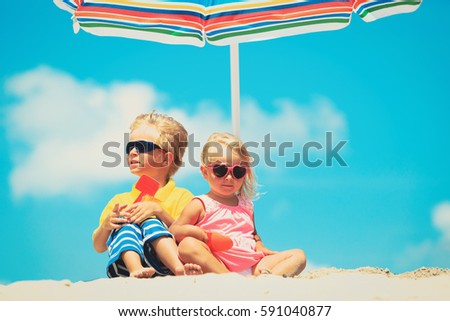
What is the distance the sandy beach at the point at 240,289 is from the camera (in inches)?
134

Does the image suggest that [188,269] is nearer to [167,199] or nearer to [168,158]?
[167,199]

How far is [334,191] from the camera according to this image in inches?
182

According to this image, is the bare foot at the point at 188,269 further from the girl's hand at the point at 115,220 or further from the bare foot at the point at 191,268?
the girl's hand at the point at 115,220

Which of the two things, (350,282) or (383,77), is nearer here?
(350,282)

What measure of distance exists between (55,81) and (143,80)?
69 centimetres

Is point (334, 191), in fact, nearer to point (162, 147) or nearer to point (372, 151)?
point (372, 151)

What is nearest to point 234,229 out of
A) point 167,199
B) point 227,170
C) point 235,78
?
point 227,170

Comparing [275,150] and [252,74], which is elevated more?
[252,74]

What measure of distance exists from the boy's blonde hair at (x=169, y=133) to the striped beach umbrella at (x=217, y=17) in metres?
0.41

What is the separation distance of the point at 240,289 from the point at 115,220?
0.93 meters
